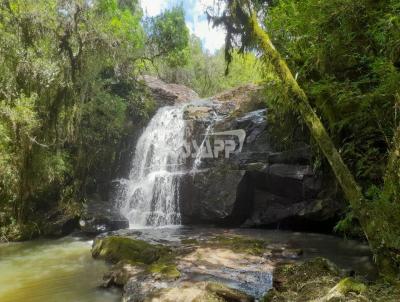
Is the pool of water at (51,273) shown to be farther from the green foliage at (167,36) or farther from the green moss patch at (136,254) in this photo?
the green foliage at (167,36)

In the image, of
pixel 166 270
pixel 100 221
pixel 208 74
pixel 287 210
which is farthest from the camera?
pixel 208 74

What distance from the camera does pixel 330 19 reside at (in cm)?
659

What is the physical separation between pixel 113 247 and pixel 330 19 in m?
6.57

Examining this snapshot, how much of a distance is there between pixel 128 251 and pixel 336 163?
16.0ft

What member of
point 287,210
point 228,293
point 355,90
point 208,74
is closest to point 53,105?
point 287,210

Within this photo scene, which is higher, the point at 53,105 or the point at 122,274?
the point at 53,105

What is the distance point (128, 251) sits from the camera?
845cm

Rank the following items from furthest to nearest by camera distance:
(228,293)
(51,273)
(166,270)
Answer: (51,273) < (166,270) < (228,293)

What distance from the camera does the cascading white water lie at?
14234 millimetres

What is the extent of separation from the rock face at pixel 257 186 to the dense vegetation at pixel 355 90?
3592 mm

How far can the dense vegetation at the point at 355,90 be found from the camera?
5195mm
